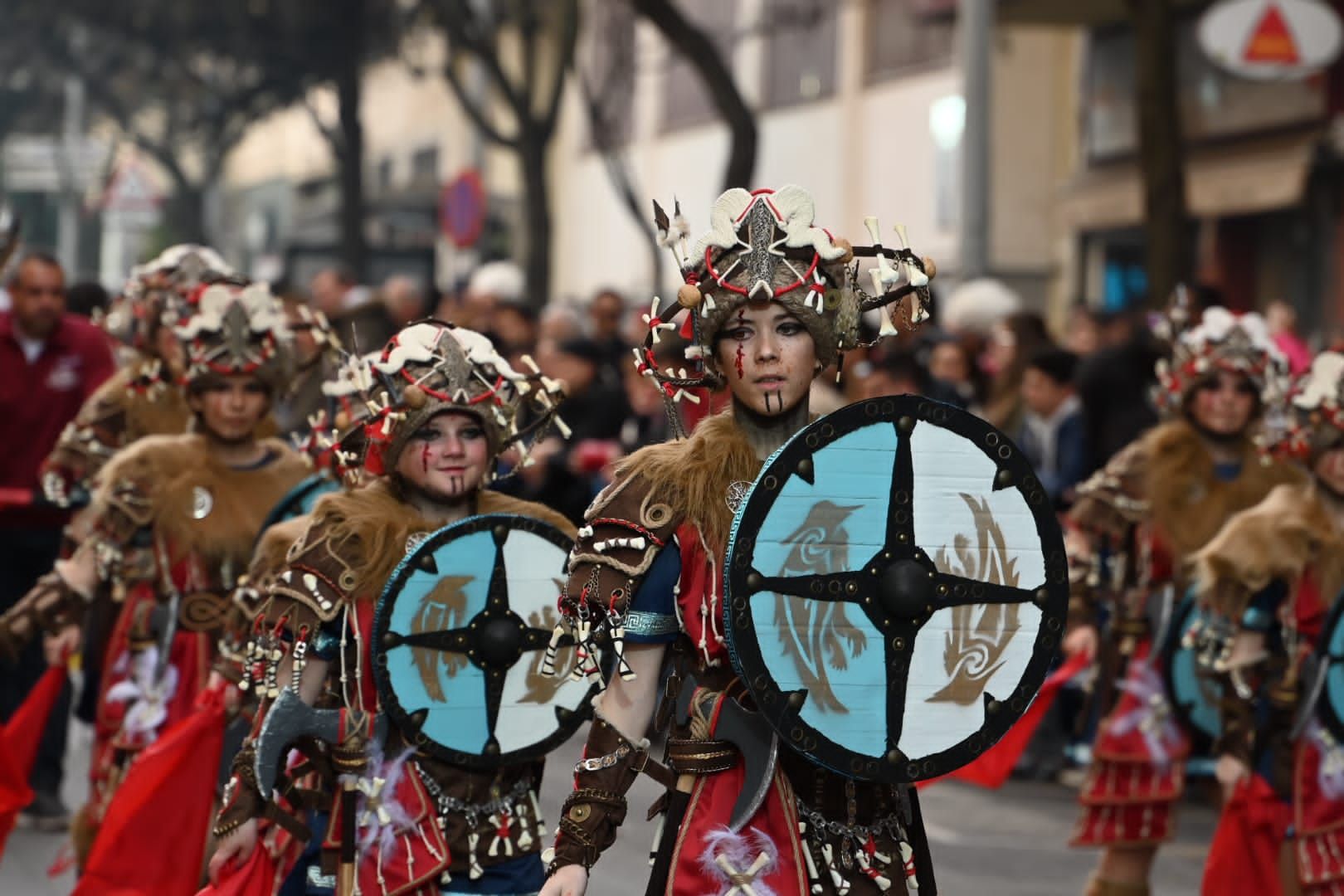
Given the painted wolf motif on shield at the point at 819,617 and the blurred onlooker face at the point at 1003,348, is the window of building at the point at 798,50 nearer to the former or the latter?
the blurred onlooker face at the point at 1003,348

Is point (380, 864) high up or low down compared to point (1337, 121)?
down

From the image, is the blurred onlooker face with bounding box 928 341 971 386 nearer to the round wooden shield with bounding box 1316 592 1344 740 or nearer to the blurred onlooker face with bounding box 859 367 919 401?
the blurred onlooker face with bounding box 859 367 919 401

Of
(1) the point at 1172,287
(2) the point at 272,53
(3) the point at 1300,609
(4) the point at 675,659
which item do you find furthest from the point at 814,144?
(4) the point at 675,659

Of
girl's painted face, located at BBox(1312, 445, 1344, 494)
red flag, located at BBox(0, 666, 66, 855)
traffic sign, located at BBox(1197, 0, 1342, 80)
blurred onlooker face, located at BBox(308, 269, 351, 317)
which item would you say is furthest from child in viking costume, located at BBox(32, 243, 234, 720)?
blurred onlooker face, located at BBox(308, 269, 351, 317)

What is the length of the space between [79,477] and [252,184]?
58745 mm

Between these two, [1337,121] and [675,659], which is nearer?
[675,659]

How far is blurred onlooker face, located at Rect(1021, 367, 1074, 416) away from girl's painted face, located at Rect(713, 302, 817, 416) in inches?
304

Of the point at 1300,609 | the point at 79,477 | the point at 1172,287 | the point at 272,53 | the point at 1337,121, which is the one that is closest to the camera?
the point at 1300,609

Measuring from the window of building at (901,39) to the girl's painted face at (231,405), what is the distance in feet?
63.2

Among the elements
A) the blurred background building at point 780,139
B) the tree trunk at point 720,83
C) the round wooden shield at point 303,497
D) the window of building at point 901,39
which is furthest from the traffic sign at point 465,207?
the round wooden shield at point 303,497

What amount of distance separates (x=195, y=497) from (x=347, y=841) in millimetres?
2095

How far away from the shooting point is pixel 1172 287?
1526 centimetres

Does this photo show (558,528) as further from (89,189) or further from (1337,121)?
(89,189)

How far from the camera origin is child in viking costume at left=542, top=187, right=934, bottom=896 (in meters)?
4.70
